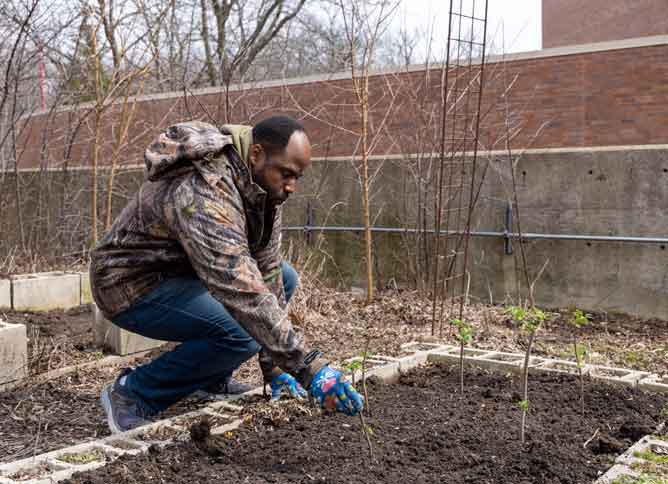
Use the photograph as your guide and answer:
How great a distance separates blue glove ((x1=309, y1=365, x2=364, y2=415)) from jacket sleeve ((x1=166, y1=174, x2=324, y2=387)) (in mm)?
70

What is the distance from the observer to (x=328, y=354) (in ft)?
16.8

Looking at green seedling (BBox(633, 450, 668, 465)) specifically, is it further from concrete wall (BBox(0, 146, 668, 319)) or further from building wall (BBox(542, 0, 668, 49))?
building wall (BBox(542, 0, 668, 49))

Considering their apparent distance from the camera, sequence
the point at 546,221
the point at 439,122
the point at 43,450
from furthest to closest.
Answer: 1. the point at 439,122
2. the point at 546,221
3. the point at 43,450

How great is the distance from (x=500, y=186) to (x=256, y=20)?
1412 cm

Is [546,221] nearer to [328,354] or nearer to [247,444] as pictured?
[328,354]

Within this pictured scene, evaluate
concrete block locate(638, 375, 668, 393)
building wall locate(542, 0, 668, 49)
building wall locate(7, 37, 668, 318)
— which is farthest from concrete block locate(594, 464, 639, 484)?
building wall locate(542, 0, 668, 49)

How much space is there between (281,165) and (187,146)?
A: 0.39 meters

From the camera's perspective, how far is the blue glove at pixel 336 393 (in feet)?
8.20

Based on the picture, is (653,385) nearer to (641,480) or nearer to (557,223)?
(641,480)

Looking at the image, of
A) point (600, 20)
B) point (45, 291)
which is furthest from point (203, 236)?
point (600, 20)

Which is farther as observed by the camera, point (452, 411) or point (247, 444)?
point (452, 411)

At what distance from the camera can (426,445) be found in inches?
114

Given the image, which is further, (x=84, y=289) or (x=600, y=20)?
(x=600, y=20)

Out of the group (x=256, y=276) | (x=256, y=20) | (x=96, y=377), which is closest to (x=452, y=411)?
(x=256, y=276)
